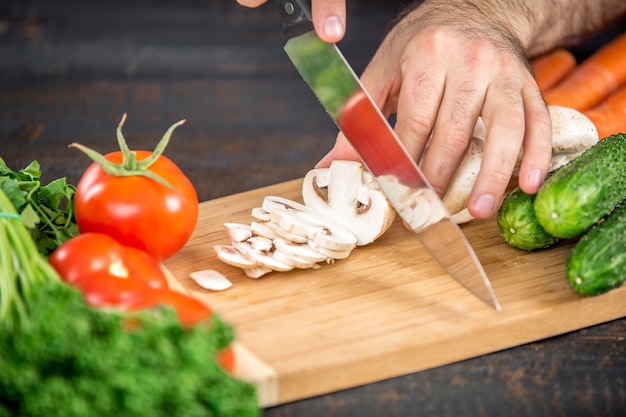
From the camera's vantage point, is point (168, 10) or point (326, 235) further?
point (168, 10)

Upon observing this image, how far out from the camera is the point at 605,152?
2598 millimetres

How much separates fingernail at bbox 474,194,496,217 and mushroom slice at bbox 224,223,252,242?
0.69 m

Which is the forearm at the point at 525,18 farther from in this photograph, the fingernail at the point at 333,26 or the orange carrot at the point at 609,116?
the fingernail at the point at 333,26

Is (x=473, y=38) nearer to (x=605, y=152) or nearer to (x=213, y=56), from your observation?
(x=605, y=152)

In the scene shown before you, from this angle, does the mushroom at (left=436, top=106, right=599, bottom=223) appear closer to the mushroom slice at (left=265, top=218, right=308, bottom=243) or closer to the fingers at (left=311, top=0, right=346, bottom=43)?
the mushroom slice at (left=265, top=218, right=308, bottom=243)

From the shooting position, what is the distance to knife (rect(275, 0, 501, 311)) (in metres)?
2.45

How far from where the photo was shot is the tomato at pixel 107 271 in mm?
1969

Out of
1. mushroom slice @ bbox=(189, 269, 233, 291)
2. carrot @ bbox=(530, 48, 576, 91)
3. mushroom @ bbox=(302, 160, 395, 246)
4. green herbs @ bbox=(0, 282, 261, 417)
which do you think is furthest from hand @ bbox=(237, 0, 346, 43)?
carrot @ bbox=(530, 48, 576, 91)

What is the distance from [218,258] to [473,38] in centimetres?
114

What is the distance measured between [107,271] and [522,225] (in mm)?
1225

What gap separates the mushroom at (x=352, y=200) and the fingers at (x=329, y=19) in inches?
17.3

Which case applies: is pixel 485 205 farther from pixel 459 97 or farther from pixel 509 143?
pixel 459 97

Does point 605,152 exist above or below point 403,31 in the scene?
below

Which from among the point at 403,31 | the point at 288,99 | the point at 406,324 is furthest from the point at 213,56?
the point at 406,324
